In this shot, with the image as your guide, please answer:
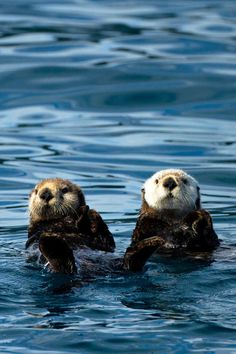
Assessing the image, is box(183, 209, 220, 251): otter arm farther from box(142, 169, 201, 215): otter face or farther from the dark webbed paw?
the dark webbed paw

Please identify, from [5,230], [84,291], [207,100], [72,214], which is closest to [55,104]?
[207,100]

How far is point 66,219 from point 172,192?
3.03 feet

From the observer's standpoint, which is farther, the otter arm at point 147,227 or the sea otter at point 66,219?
the otter arm at point 147,227

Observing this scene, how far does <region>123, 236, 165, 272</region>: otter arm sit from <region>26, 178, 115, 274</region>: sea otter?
2.69 feet

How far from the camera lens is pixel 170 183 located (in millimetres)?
9242

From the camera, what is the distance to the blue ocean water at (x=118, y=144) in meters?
7.03

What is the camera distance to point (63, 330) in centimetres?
695

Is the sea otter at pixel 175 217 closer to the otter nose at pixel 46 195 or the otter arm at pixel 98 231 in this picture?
the otter arm at pixel 98 231

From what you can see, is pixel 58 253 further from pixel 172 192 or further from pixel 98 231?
pixel 172 192

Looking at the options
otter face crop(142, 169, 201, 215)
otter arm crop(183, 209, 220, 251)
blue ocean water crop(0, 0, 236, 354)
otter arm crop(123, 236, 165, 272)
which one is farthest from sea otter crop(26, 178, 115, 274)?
otter arm crop(123, 236, 165, 272)

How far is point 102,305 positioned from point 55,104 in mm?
9064

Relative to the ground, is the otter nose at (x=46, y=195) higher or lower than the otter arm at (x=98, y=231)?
higher

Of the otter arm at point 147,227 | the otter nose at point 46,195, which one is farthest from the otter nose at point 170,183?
the otter nose at point 46,195

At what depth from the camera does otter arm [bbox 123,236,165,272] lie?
25.0ft
